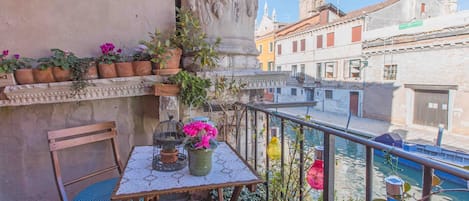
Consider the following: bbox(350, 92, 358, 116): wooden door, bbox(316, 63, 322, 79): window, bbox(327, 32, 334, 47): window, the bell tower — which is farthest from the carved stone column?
the bell tower

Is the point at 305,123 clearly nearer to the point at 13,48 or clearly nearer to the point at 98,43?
the point at 98,43

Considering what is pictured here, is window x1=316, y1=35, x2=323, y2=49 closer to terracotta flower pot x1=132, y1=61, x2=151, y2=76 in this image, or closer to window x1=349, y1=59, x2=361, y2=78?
window x1=349, y1=59, x2=361, y2=78

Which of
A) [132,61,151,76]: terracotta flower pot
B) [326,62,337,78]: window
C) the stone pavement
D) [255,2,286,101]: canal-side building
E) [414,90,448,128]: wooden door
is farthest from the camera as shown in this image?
[255,2,286,101]: canal-side building

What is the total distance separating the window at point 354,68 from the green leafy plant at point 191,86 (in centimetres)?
1251

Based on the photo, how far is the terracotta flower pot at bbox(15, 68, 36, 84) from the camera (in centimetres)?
A: 176

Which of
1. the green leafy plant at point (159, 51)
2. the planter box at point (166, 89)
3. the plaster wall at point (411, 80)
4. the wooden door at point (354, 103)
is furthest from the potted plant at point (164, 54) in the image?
the wooden door at point (354, 103)

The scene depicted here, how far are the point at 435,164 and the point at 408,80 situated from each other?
1218cm

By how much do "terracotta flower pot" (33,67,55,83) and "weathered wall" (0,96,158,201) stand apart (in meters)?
0.24

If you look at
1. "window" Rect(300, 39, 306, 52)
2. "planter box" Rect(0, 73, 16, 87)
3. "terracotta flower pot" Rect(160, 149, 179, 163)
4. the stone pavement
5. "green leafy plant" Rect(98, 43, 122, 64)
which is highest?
"window" Rect(300, 39, 306, 52)

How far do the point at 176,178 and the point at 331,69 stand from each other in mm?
14332

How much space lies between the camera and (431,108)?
10.2 metres

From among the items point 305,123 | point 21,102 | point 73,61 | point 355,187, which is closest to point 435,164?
point 305,123

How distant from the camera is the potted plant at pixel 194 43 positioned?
2.01 metres

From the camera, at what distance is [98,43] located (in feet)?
6.67
